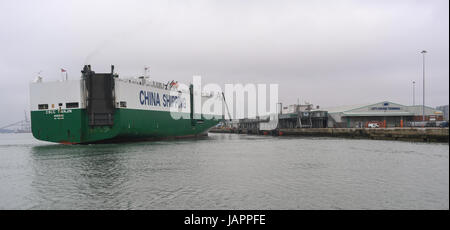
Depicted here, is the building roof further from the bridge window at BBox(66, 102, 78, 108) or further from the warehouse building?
the bridge window at BBox(66, 102, 78, 108)

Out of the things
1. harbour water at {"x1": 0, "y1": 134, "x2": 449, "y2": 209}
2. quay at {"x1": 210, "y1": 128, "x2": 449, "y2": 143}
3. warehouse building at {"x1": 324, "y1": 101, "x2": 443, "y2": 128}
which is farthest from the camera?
warehouse building at {"x1": 324, "y1": 101, "x2": 443, "y2": 128}

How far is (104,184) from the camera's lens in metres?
12.5

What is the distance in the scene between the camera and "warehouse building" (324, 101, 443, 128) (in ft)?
195

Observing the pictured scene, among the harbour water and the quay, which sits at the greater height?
the quay

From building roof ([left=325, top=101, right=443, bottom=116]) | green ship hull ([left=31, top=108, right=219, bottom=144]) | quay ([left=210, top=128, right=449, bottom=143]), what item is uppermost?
building roof ([left=325, top=101, right=443, bottom=116])

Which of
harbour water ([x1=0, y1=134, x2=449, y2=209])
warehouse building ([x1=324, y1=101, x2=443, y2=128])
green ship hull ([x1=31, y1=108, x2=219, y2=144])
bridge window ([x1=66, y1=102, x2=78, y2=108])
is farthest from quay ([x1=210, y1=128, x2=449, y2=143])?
bridge window ([x1=66, y1=102, x2=78, y2=108])

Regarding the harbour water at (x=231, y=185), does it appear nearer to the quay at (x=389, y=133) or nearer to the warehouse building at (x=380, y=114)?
the quay at (x=389, y=133)

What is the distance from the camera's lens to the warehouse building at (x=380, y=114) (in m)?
59.5

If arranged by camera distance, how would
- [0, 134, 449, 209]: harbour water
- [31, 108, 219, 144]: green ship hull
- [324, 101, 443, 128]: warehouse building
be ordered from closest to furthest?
[0, 134, 449, 209]: harbour water
[31, 108, 219, 144]: green ship hull
[324, 101, 443, 128]: warehouse building

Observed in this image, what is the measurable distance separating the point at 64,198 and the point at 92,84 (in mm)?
23964

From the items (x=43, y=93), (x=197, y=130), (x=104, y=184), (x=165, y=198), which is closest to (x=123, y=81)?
(x=43, y=93)

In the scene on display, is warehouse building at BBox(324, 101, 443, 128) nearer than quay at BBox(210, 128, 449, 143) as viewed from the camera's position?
No
